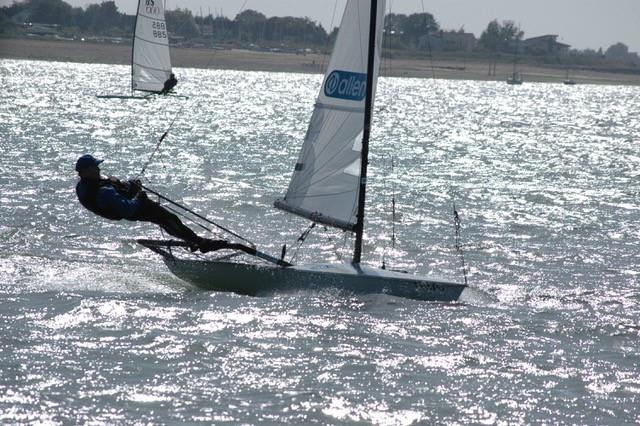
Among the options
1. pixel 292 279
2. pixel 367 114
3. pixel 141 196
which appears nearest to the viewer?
pixel 141 196

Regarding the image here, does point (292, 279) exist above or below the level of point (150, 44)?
below

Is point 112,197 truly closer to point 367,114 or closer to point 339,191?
point 339,191

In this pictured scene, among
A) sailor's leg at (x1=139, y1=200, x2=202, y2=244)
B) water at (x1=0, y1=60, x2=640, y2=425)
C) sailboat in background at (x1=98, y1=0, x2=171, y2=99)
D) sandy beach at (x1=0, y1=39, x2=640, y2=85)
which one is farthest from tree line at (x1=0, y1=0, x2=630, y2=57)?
sailor's leg at (x1=139, y1=200, x2=202, y2=244)

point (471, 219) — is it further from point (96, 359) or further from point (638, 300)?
point (96, 359)

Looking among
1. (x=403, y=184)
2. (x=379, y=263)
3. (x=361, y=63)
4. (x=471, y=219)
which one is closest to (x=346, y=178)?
(x=361, y=63)

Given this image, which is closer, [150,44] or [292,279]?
[292,279]

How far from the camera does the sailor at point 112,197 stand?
12820mm

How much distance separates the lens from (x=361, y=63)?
14109 mm

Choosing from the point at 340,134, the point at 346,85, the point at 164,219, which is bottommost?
the point at 164,219

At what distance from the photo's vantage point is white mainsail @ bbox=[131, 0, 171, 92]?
174 ft

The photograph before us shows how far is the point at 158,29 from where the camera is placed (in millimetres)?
53844

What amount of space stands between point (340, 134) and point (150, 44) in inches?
1627

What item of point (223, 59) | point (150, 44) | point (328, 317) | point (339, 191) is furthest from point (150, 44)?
point (223, 59)

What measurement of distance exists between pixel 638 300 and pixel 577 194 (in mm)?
13306
